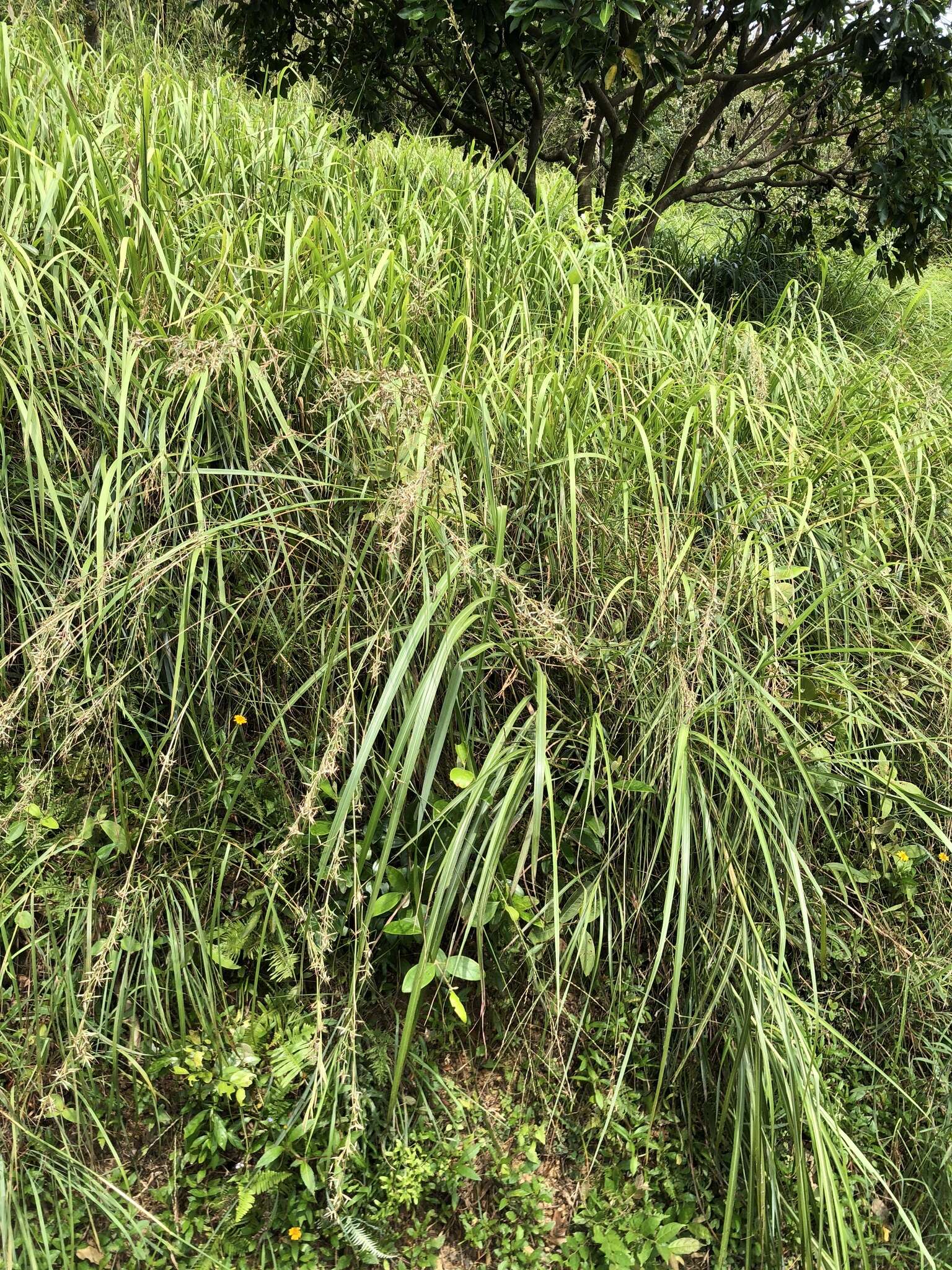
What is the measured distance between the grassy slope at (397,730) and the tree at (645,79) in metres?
1.18

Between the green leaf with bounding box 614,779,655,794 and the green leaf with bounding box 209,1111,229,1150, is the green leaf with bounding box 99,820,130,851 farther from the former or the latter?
the green leaf with bounding box 614,779,655,794

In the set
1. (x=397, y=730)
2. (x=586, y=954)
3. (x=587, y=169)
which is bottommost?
(x=586, y=954)

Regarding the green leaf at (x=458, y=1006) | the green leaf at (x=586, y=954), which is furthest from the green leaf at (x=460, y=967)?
the green leaf at (x=586, y=954)

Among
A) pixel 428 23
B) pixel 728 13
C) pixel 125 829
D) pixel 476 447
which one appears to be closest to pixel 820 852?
pixel 476 447

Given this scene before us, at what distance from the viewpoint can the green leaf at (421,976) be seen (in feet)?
4.70

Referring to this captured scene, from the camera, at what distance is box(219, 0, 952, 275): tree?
9.27 ft

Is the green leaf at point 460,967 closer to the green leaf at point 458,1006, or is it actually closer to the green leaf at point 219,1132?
the green leaf at point 458,1006

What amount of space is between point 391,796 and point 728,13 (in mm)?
3376

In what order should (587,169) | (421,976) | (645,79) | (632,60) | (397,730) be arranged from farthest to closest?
(587,169) → (645,79) → (632,60) → (397,730) → (421,976)

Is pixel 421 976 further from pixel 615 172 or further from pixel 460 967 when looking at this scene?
pixel 615 172

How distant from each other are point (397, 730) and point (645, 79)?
2.46 metres

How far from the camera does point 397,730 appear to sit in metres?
1.74

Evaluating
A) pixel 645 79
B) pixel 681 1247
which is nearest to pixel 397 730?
pixel 681 1247

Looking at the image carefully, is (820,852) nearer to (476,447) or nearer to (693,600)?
(693,600)
